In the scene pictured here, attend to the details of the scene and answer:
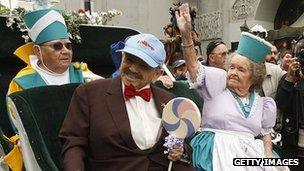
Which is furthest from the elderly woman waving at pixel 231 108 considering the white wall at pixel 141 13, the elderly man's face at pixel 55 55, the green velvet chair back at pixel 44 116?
the white wall at pixel 141 13

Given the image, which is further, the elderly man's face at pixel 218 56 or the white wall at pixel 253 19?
the white wall at pixel 253 19

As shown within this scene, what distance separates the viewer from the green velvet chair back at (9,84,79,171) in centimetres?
226

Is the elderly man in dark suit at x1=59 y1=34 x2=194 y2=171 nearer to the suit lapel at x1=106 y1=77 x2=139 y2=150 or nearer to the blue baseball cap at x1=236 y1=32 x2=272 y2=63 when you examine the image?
the suit lapel at x1=106 y1=77 x2=139 y2=150

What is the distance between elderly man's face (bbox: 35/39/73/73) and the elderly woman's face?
1.23 meters

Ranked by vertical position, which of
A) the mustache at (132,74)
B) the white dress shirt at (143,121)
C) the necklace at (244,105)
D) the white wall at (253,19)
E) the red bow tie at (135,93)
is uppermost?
the mustache at (132,74)

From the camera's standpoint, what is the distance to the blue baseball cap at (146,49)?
2256 millimetres

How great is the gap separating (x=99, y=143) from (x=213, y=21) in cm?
868

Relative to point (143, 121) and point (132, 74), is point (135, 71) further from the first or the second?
point (143, 121)

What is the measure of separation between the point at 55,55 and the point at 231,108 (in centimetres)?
137

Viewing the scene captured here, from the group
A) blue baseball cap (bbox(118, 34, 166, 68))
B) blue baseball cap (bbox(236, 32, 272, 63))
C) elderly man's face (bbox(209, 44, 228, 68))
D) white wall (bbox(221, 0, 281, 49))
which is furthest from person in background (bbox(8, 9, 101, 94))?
white wall (bbox(221, 0, 281, 49))

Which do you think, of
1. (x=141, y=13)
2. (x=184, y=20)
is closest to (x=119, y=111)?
(x=184, y=20)

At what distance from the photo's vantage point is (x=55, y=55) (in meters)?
3.24

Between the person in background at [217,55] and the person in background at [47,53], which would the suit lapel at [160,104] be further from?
the person in background at [217,55]

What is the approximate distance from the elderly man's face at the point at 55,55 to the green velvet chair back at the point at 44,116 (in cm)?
58
